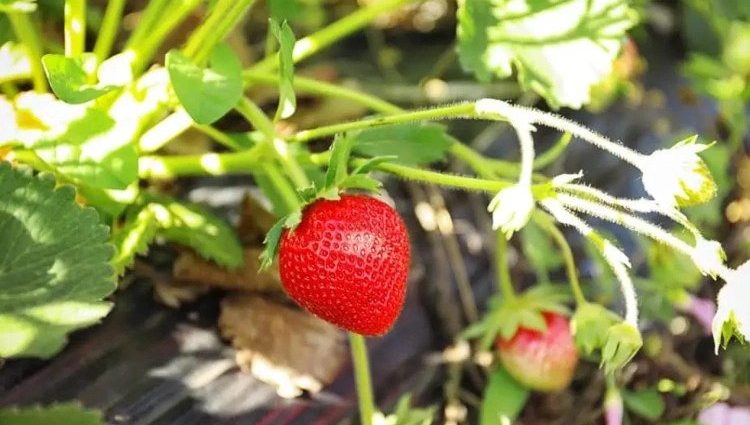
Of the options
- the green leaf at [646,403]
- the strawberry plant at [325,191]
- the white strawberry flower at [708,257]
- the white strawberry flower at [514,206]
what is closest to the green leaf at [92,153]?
the strawberry plant at [325,191]

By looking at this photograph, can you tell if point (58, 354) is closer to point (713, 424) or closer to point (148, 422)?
point (148, 422)

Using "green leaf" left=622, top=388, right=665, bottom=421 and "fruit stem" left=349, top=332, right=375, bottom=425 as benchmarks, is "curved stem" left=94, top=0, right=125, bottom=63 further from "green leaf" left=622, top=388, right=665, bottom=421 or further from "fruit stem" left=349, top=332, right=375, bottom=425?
"green leaf" left=622, top=388, right=665, bottom=421

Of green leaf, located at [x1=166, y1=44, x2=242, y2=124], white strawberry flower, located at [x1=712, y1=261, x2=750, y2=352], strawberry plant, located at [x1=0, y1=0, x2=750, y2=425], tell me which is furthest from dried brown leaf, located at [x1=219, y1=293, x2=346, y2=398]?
white strawberry flower, located at [x1=712, y1=261, x2=750, y2=352]

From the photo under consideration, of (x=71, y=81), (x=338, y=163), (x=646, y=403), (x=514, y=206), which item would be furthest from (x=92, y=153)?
(x=646, y=403)

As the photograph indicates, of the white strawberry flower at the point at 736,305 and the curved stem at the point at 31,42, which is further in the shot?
the curved stem at the point at 31,42

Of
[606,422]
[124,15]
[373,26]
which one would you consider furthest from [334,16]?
[606,422]

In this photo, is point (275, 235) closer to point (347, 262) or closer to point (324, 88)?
point (347, 262)

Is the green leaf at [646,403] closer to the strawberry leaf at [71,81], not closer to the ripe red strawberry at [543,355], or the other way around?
the ripe red strawberry at [543,355]
